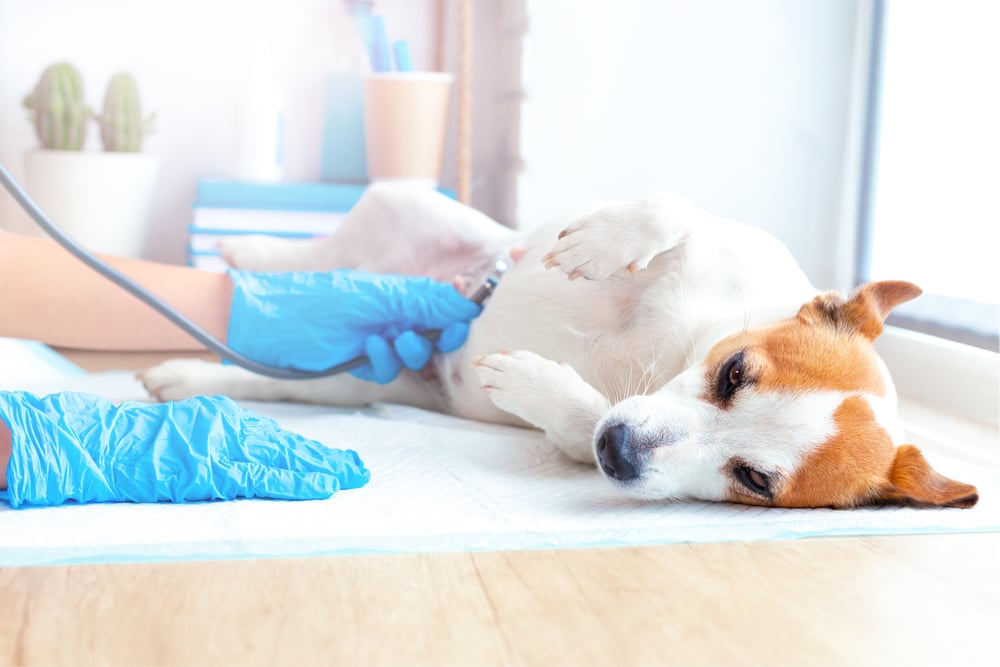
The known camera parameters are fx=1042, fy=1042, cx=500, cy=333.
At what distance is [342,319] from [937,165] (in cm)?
138

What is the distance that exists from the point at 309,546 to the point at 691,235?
2.28ft

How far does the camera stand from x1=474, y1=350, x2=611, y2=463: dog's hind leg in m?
1.30

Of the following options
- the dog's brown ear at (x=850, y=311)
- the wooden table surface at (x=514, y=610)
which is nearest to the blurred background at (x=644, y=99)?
the dog's brown ear at (x=850, y=311)

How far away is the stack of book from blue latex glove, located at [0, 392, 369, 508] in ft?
4.46

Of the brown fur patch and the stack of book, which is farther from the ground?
the stack of book

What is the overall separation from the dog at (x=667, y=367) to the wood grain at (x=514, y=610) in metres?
0.13

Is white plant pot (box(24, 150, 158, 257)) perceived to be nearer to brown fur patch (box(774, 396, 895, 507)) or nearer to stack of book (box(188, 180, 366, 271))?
stack of book (box(188, 180, 366, 271))

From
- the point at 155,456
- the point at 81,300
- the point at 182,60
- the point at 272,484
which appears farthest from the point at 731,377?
the point at 182,60

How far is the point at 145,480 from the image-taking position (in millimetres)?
1062

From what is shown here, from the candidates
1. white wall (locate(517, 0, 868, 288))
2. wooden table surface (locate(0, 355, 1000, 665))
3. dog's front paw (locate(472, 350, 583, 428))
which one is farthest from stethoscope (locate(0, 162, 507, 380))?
white wall (locate(517, 0, 868, 288))

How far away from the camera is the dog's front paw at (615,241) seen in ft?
4.23

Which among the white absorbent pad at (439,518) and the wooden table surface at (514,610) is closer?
the wooden table surface at (514,610)

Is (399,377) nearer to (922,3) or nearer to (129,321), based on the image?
(129,321)

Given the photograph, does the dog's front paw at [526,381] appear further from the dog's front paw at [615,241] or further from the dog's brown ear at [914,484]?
the dog's brown ear at [914,484]
